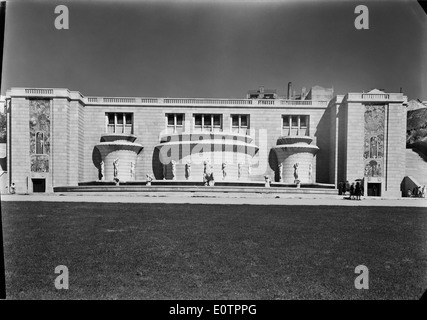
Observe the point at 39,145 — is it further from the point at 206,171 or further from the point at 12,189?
the point at 206,171

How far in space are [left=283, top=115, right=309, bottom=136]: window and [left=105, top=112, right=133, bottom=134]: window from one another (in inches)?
847

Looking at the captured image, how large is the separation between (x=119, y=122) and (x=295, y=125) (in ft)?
80.1

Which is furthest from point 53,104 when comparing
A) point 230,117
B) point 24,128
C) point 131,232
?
point 131,232

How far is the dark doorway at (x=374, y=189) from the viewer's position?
31.5m

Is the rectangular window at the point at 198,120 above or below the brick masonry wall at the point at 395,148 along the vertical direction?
above

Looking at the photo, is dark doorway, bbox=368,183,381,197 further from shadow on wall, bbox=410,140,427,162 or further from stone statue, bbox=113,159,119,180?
stone statue, bbox=113,159,119,180

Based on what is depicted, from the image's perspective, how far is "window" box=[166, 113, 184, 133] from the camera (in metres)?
36.6

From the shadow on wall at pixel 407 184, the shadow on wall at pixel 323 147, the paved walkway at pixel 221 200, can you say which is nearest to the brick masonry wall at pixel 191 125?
the shadow on wall at pixel 323 147

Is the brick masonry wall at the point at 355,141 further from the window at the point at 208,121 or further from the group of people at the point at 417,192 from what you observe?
the window at the point at 208,121

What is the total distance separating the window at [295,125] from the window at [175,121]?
47.3ft

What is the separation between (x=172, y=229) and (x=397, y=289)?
6088 millimetres

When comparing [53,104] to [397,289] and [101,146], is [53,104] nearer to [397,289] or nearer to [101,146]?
[101,146]

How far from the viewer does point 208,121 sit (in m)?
37.2

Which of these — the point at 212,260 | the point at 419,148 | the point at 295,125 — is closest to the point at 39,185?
the point at 212,260
